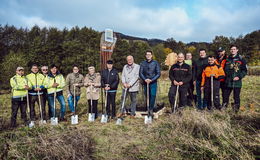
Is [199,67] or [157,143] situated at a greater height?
[199,67]

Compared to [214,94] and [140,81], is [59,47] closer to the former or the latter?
[140,81]

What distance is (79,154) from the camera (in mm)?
3121

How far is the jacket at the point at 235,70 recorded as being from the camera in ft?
17.4

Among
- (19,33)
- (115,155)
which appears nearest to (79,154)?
(115,155)

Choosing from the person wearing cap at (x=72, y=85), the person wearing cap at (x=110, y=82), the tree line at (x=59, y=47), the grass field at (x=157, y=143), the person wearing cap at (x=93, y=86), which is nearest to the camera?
the grass field at (x=157, y=143)

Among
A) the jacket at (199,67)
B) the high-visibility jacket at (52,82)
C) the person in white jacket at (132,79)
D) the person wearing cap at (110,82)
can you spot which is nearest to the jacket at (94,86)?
the person wearing cap at (110,82)

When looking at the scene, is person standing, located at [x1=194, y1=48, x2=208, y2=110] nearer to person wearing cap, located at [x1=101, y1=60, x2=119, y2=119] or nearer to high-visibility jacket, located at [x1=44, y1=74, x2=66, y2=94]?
person wearing cap, located at [x1=101, y1=60, x2=119, y2=119]

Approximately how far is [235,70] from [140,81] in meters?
2.84

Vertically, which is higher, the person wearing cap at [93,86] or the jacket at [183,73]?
the jacket at [183,73]

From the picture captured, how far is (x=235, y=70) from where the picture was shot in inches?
211

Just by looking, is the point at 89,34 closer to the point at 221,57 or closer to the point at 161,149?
the point at 221,57

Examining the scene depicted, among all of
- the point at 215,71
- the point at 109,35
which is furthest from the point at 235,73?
the point at 109,35

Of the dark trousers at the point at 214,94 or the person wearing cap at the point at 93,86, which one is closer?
the dark trousers at the point at 214,94

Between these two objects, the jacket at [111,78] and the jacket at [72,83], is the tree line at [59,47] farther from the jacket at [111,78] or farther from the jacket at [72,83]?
the jacket at [111,78]
